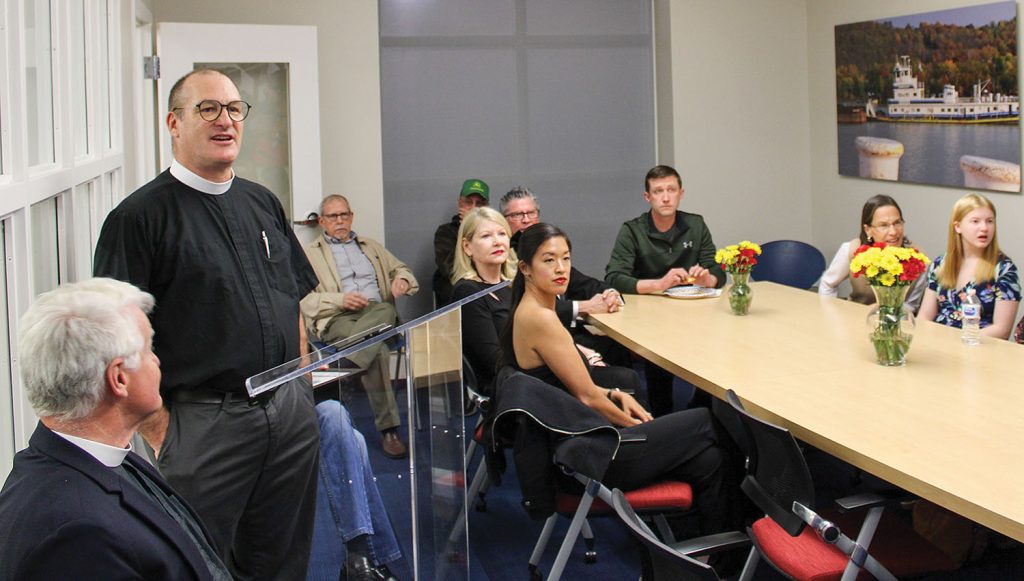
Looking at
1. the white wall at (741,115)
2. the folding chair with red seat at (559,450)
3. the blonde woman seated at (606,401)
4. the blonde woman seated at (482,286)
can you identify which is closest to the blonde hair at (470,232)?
the blonde woman seated at (482,286)

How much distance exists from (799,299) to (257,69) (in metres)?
3.29

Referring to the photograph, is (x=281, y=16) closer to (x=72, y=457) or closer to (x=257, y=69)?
(x=257, y=69)

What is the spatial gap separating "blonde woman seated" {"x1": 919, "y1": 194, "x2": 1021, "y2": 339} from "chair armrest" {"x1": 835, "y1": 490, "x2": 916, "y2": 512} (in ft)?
6.19

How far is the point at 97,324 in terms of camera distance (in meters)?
1.66

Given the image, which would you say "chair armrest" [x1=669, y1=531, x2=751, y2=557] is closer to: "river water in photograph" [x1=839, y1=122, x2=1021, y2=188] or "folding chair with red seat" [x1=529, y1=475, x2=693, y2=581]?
"folding chair with red seat" [x1=529, y1=475, x2=693, y2=581]

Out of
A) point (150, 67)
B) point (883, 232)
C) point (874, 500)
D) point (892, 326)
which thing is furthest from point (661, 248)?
point (874, 500)

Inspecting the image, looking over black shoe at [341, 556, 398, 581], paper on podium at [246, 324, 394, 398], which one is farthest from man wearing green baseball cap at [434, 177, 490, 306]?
paper on podium at [246, 324, 394, 398]

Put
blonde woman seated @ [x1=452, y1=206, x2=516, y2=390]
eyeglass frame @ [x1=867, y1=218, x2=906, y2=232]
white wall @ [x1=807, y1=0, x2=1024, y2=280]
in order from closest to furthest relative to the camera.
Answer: blonde woman seated @ [x1=452, y1=206, x2=516, y2=390]
eyeglass frame @ [x1=867, y1=218, x2=906, y2=232]
white wall @ [x1=807, y1=0, x2=1024, y2=280]

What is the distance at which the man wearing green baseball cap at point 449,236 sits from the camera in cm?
638

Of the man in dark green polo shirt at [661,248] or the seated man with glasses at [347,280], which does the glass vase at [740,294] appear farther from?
the seated man with glasses at [347,280]

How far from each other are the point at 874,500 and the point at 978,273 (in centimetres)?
211

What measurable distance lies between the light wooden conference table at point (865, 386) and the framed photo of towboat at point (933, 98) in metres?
1.51

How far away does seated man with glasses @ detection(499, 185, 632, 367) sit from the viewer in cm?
510

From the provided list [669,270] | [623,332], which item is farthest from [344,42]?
[623,332]
